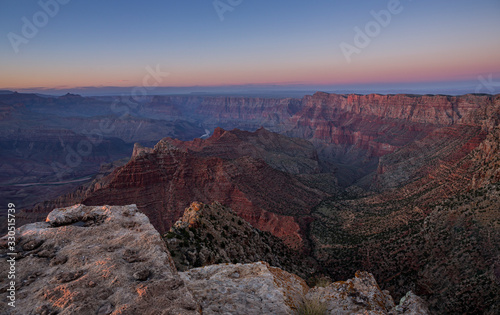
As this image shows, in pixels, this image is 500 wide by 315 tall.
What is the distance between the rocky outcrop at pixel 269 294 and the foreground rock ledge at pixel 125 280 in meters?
0.03

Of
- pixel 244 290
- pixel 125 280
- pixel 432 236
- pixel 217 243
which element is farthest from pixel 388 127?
pixel 125 280

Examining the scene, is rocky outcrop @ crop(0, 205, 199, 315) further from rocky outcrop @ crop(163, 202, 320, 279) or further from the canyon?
the canyon

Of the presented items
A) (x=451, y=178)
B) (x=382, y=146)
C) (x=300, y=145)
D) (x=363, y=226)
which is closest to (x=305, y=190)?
(x=363, y=226)

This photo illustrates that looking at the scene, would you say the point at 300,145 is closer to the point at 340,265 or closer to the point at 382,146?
the point at 382,146

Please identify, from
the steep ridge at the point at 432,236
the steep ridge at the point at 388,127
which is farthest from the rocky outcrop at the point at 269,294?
the steep ridge at the point at 388,127

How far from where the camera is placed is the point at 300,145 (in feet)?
440

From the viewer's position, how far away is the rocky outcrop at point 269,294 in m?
7.13

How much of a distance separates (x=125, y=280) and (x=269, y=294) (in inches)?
163

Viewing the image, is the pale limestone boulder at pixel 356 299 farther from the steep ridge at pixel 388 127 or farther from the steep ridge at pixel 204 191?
the steep ridge at pixel 388 127

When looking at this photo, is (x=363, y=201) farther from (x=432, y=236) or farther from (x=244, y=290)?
(x=244, y=290)

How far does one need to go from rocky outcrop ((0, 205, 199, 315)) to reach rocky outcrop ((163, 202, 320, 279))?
20.5 ft

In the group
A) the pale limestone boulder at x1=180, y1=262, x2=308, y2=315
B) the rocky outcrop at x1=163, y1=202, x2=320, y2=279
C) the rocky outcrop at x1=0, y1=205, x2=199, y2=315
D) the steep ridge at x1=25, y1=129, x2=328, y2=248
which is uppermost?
the rocky outcrop at x1=0, y1=205, x2=199, y2=315

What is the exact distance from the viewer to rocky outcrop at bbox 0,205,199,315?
528 cm

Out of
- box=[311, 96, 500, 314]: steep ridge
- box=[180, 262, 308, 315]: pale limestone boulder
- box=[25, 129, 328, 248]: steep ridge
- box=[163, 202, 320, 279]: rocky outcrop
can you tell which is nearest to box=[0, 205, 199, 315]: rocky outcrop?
box=[180, 262, 308, 315]: pale limestone boulder
